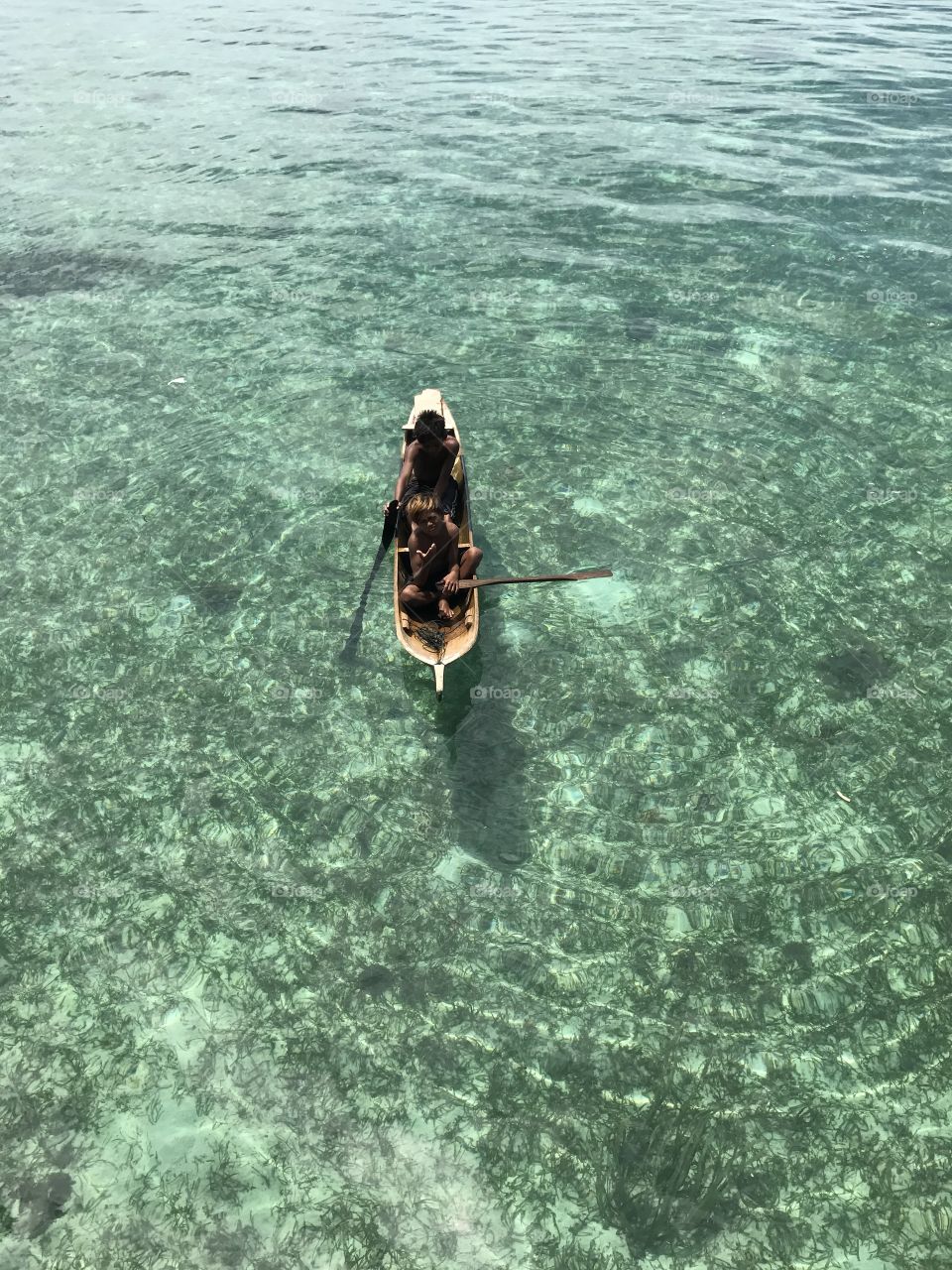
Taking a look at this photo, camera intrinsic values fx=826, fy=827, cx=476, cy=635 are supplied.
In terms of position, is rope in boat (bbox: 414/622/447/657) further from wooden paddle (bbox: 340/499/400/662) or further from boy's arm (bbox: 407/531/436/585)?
wooden paddle (bbox: 340/499/400/662)

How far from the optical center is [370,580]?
37.7 feet

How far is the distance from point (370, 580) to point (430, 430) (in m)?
2.35

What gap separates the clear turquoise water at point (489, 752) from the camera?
6.52 meters

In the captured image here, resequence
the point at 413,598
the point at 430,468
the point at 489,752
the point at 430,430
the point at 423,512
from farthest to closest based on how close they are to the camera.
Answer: the point at 430,430, the point at 430,468, the point at 423,512, the point at 413,598, the point at 489,752

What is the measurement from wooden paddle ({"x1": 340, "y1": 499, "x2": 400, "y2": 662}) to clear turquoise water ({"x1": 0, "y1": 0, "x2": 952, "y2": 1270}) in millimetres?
160

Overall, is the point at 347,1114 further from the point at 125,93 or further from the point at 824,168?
the point at 125,93

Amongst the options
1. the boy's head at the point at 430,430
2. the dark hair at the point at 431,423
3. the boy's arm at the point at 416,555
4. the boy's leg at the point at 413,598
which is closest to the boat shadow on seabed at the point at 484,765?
the boy's leg at the point at 413,598

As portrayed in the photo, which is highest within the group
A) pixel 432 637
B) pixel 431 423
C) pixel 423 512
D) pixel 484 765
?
pixel 431 423

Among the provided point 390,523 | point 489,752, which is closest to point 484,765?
point 489,752

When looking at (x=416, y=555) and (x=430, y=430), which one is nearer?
(x=416, y=555)

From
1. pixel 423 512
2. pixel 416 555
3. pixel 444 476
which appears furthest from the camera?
pixel 444 476

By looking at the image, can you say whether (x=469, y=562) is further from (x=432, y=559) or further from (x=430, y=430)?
(x=430, y=430)

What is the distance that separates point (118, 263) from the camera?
19.4 metres

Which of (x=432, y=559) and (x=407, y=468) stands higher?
(x=407, y=468)
